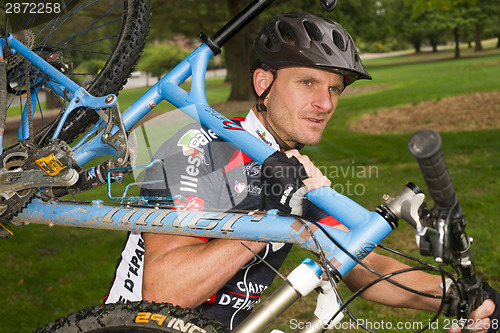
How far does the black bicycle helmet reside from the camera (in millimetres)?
2525

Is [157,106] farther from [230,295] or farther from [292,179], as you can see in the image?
[292,179]

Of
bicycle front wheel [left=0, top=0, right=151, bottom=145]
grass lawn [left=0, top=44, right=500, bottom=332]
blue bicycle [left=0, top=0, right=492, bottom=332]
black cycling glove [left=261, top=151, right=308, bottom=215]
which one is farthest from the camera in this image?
→ grass lawn [left=0, top=44, right=500, bottom=332]

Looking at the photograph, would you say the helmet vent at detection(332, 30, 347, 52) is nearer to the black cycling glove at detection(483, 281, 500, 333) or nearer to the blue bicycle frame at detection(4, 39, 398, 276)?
the blue bicycle frame at detection(4, 39, 398, 276)

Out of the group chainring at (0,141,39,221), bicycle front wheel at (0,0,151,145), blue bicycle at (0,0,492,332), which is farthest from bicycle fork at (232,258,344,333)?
bicycle front wheel at (0,0,151,145)

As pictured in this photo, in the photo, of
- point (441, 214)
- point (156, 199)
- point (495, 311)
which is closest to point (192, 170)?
point (156, 199)

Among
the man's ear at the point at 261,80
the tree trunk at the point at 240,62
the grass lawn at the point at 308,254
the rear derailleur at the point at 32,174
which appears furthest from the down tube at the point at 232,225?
the tree trunk at the point at 240,62

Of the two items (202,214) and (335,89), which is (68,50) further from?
(202,214)

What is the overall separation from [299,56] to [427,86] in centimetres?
2390

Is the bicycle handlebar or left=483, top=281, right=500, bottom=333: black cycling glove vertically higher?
the bicycle handlebar

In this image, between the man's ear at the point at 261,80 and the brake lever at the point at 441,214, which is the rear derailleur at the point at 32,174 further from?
the brake lever at the point at 441,214

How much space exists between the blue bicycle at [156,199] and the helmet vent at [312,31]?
158 mm

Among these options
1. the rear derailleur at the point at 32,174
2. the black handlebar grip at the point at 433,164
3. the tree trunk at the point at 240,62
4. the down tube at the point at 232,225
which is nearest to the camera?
the black handlebar grip at the point at 433,164

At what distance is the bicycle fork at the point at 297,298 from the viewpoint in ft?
5.25

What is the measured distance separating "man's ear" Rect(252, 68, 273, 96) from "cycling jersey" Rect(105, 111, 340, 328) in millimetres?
395
